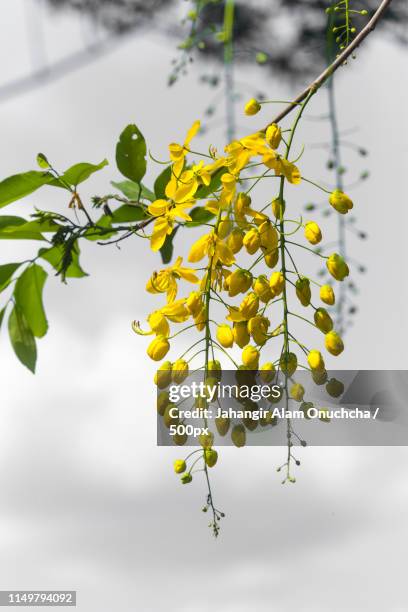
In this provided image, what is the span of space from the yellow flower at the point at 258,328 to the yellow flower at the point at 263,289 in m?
0.02

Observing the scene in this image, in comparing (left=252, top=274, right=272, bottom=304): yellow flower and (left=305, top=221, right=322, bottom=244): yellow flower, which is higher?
(left=305, top=221, right=322, bottom=244): yellow flower

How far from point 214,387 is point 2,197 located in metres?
0.31

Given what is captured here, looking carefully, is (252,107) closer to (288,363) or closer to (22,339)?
(288,363)

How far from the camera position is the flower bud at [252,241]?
69 centimetres

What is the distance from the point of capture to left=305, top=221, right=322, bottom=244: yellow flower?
726 mm

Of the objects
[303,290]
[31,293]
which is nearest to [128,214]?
[31,293]

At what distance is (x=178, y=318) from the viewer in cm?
72

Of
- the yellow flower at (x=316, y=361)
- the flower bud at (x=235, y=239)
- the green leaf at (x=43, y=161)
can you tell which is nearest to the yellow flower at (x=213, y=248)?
the flower bud at (x=235, y=239)

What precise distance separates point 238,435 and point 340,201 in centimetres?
22

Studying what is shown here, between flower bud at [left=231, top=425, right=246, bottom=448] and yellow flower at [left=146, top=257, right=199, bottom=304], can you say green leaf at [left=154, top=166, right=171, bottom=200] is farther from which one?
flower bud at [left=231, top=425, right=246, bottom=448]

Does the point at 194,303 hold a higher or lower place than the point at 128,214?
lower

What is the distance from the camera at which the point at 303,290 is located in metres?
0.72

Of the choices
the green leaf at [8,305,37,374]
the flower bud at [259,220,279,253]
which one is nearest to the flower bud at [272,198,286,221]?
the flower bud at [259,220,279,253]

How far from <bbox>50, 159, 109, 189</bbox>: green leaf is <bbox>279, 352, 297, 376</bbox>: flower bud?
0.91ft
